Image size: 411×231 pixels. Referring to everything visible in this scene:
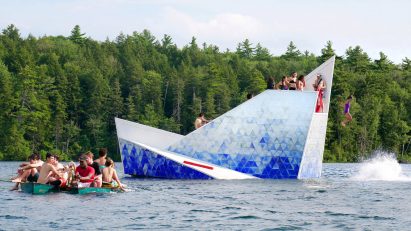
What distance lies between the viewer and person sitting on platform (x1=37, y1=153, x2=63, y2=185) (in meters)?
34.7

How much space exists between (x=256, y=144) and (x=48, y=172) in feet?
38.2

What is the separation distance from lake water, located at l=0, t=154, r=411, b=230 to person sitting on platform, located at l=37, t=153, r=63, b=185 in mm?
844

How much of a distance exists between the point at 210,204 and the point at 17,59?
105266 millimetres

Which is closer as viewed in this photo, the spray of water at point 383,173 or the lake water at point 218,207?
the lake water at point 218,207

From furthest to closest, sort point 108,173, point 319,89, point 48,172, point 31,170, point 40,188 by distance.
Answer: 1. point 319,89
2. point 31,170
3. point 108,173
4. point 40,188
5. point 48,172

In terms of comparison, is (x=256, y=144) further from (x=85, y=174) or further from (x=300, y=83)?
(x=85, y=174)

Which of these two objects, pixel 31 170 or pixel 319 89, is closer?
pixel 31 170

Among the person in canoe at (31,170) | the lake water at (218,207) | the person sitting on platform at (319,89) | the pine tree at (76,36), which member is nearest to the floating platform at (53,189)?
the lake water at (218,207)

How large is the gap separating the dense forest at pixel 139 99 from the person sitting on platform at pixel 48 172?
75.3 meters

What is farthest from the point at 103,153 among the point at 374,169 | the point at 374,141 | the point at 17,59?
the point at 17,59

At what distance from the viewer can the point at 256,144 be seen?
4344cm

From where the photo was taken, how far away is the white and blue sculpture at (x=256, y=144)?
141 feet

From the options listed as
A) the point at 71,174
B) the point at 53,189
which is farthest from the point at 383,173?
the point at 53,189

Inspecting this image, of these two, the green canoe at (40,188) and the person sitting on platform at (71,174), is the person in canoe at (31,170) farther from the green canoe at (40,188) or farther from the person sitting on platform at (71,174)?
the person sitting on platform at (71,174)
